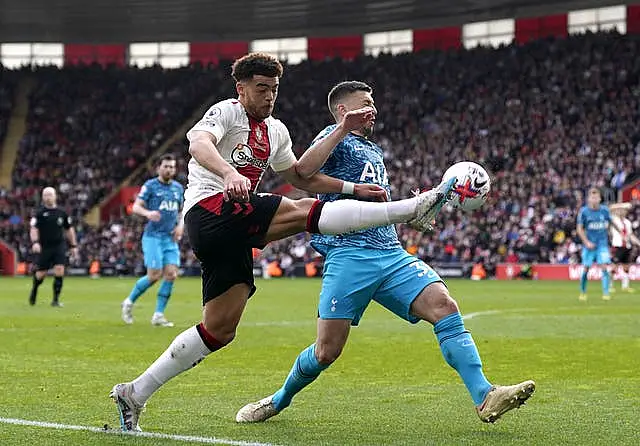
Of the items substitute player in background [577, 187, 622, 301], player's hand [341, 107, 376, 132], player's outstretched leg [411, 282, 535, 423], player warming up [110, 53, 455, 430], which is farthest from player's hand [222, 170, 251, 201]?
substitute player in background [577, 187, 622, 301]

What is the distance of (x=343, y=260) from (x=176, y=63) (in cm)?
5174

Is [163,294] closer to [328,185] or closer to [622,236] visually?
[328,185]

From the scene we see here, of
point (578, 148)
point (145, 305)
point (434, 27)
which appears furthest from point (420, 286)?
point (434, 27)

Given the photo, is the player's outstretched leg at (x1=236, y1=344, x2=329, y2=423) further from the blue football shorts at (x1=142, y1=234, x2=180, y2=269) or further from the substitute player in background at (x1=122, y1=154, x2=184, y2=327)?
the blue football shorts at (x1=142, y1=234, x2=180, y2=269)

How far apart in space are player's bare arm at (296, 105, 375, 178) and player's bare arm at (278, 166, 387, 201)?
Result: 5 centimetres

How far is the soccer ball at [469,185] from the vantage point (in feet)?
20.1

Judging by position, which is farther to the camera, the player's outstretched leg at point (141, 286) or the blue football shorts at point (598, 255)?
the blue football shorts at point (598, 255)

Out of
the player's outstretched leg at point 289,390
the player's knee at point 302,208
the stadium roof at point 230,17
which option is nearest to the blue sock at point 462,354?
the player's outstretched leg at point 289,390

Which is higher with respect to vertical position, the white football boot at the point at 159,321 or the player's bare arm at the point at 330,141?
the player's bare arm at the point at 330,141

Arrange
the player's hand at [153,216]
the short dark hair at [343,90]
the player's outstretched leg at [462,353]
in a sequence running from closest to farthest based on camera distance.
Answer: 1. the player's outstretched leg at [462,353]
2. the short dark hair at [343,90]
3. the player's hand at [153,216]

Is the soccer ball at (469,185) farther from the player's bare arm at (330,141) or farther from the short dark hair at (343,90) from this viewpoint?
the short dark hair at (343,90)

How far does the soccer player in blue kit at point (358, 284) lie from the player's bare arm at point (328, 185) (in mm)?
71

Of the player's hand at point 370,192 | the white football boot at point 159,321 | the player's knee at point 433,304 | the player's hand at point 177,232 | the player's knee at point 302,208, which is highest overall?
the player's hand at point 370,192

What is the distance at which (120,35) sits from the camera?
54719 millimetres
